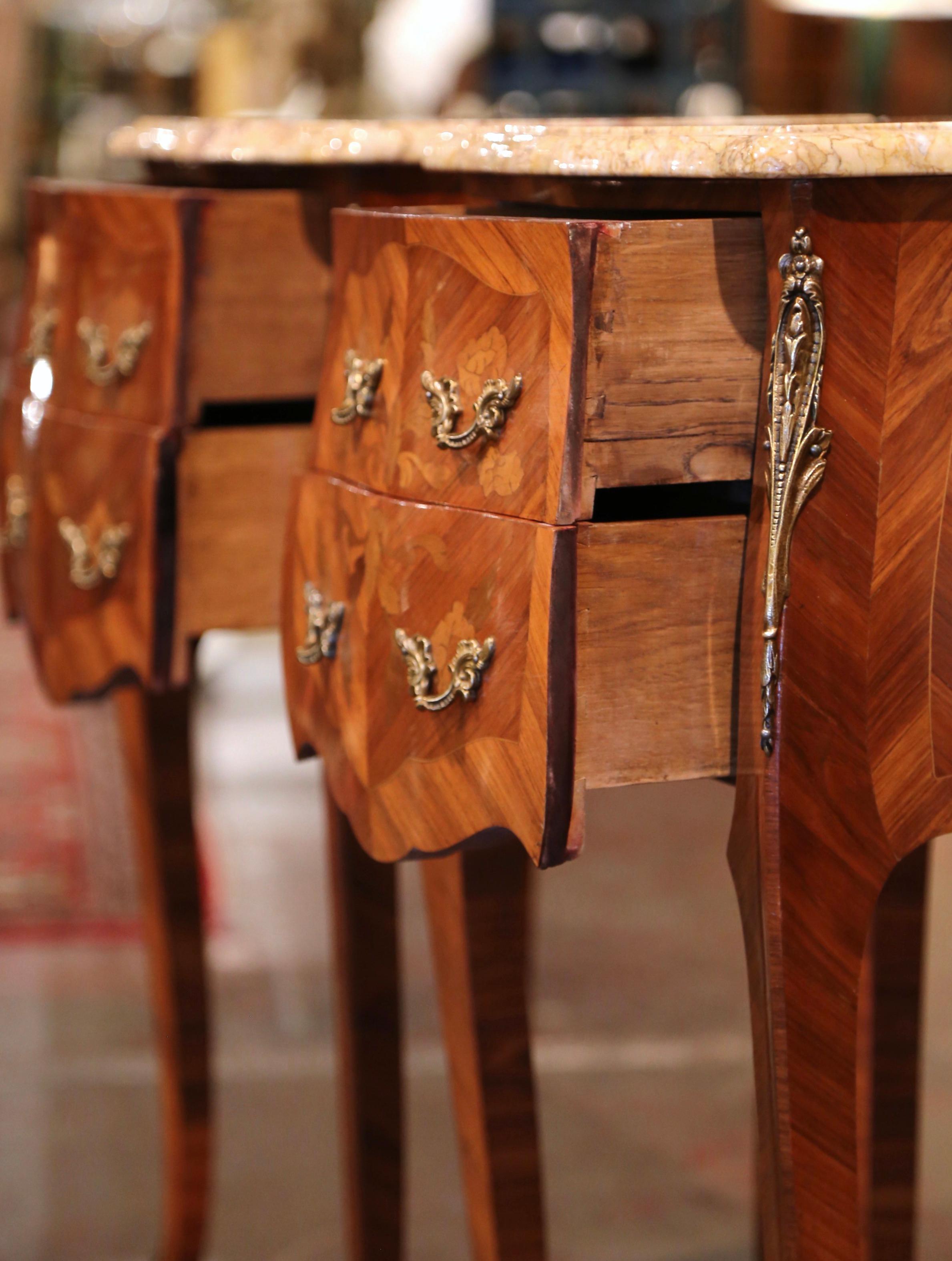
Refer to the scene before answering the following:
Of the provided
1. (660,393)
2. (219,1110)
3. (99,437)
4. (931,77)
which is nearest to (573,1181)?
(219,1110)

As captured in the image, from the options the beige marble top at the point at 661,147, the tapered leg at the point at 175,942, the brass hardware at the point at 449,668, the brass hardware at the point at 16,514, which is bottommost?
the tapered leg at the point at 175,942

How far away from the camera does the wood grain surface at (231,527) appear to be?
54.4 inches

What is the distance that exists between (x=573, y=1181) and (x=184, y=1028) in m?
0.48

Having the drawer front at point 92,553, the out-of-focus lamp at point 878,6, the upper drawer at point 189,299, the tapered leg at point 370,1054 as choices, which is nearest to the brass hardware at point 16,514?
the drawer front at point 92,553

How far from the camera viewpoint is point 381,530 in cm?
108

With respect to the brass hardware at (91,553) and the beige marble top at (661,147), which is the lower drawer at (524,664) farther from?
the brass hardware at (91,553)

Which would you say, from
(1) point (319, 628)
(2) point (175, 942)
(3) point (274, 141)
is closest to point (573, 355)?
(1) point (319, 628)

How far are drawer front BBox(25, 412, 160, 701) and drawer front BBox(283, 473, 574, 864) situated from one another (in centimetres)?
20

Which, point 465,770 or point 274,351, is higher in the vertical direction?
point 274,351

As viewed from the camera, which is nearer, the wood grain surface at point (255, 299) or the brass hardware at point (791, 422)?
the brass hardware at point (791, 422)

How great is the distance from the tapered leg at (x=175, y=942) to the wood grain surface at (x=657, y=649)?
0.79 m

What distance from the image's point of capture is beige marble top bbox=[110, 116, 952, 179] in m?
0.88

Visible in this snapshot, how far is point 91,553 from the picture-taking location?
144 centimetres

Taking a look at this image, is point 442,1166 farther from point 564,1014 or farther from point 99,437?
point 99,437
